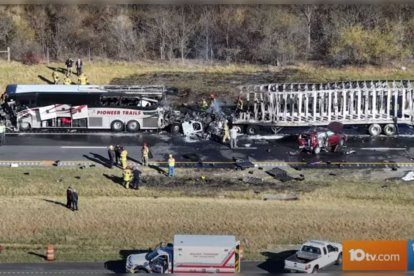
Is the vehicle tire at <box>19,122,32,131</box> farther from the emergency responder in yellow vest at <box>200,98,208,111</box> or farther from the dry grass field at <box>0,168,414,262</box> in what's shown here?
the emergency responder in yellow vest at <box>200,98,208,111</box>

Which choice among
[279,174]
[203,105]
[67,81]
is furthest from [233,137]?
[67,81]

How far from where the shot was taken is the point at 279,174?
161 ft

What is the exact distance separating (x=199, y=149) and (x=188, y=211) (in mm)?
10234

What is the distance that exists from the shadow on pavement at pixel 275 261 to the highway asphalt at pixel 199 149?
11861 mm

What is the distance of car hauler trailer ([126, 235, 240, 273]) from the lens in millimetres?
35938

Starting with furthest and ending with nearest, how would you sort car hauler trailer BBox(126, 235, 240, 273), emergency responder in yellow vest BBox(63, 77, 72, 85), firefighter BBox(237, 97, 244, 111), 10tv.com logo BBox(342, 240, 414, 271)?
emergency responder in yellow vest BBox(63, 77, 72, 85) < firefighter BBox(237, 97, 244, 111) < 10tv.com logo BBox(342, 240, 414, 271) < car hauler trailer BBox(126, 235, 240, 273)

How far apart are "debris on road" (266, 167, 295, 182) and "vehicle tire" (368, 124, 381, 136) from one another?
9915 millimetres

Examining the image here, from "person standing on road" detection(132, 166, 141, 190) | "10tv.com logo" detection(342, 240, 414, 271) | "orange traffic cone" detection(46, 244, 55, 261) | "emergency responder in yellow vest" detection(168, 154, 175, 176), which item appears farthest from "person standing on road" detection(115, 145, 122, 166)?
"10tv.com logo" detection(342, 240, 414, 271)

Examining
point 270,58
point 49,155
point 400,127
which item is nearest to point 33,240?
point 49,155

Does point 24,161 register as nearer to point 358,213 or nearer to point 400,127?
point 358,213

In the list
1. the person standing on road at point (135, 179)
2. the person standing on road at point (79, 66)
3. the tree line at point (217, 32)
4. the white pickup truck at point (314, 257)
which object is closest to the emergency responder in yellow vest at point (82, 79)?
the person standing on road at point (79, 66)

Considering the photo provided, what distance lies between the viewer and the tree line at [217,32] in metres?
75.9

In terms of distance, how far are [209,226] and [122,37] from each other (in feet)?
126

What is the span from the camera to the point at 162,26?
79.1 metres
